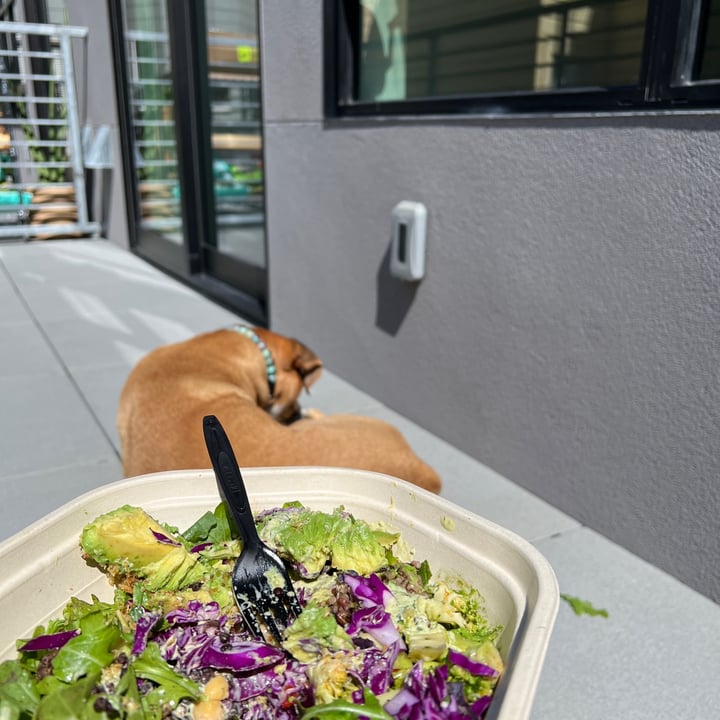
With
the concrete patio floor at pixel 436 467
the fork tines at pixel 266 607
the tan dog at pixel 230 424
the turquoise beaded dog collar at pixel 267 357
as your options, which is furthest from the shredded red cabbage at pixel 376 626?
the turquoise beaded dog collar at pixel 267 357

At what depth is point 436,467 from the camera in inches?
127

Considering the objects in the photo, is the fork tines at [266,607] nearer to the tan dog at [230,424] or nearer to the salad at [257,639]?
the salad at [257,639]

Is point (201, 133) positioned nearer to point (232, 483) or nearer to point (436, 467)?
point (436, 467)

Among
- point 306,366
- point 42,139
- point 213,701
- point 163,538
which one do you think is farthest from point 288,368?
point 42,139

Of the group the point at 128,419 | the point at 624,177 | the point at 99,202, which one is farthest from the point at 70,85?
the point at 624,177

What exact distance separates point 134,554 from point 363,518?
0.46 metres

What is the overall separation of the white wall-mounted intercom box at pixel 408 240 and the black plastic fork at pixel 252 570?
233 cm

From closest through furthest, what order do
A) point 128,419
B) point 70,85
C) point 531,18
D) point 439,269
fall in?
point 128,419 < point 439,269 < point 531,18 < point 70,85

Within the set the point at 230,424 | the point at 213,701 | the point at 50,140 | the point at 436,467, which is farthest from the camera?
the point at 50,140

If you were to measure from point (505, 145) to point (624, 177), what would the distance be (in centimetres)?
64

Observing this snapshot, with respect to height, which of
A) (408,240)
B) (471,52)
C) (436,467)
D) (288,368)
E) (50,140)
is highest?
(471,52)

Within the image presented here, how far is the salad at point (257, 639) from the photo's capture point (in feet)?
3.13

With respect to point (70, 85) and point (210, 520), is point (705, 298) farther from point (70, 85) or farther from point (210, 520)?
point (70, 85)

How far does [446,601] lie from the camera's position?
1153 millimetres
